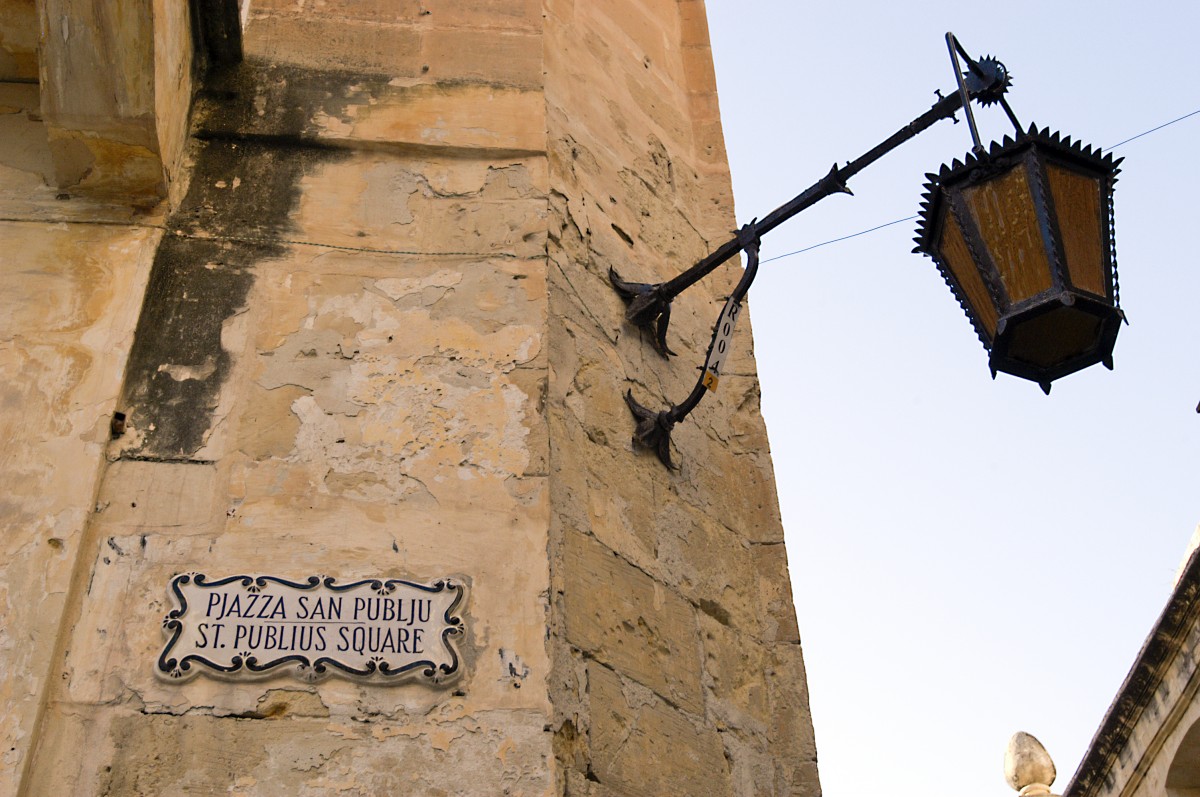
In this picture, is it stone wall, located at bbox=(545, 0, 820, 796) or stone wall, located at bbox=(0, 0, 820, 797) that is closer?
stone wall, located at bbox=(0, 0, 820, 797)

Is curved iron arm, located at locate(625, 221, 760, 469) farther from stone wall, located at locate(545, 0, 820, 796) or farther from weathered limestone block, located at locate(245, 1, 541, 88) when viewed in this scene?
weathered limestone block, located at locate(245, 1, 541, 88)

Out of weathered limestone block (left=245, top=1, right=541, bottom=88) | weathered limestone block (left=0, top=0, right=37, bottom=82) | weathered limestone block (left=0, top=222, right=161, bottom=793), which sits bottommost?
weathered limestone block (left=0, top=222, right=161, bottom=793)

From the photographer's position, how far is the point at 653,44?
17.8 feet

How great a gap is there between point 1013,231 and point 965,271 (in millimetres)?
158

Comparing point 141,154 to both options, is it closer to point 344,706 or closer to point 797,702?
point 344,706

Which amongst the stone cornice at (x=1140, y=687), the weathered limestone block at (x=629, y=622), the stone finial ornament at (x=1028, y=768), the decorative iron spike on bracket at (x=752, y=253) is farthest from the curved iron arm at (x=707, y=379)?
the stone finial ornament at (x=1028, y=768)

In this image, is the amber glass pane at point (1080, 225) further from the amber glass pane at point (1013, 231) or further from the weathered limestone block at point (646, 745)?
the weathered limestone block at point (646, 745)

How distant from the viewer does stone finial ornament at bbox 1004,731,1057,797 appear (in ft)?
30.8

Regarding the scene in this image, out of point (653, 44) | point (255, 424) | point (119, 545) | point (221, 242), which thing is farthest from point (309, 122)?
point (653, 44)

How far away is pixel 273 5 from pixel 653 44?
1572 millimetres

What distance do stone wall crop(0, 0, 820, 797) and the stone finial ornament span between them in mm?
6015

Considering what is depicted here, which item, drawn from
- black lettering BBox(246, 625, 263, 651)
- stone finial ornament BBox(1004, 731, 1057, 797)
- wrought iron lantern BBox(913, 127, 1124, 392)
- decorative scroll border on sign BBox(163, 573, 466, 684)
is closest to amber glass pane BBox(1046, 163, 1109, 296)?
wrought iron lantern BBox(913, 127, 1124, 392)

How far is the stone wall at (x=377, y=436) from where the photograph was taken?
2.87m

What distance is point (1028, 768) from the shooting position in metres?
9.41
